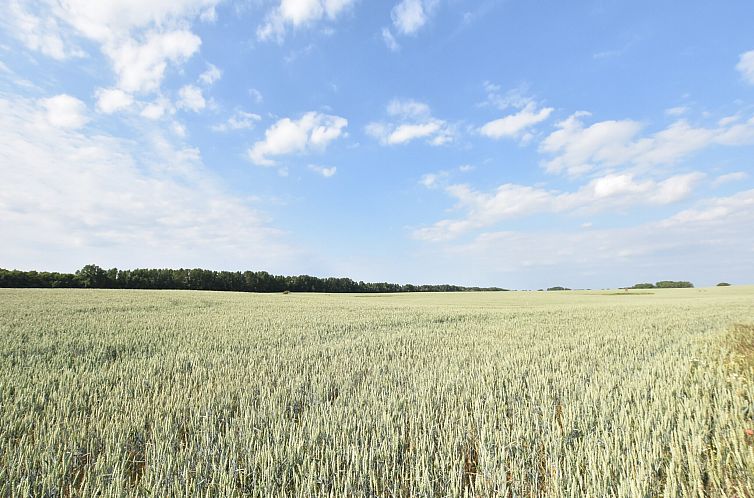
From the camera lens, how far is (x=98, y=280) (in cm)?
6569

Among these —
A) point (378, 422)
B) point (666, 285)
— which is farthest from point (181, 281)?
point (666, 285)

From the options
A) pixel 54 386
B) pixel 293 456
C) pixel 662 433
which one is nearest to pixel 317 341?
pixel 54 386

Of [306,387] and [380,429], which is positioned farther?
[306,387]

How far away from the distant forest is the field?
74.1 metres

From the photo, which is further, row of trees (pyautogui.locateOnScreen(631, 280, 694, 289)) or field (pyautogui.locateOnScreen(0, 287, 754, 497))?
row of trees (pyautogui.locateOnScreen(631, 280, 694, 289))

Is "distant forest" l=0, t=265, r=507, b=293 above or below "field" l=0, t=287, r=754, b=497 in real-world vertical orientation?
above

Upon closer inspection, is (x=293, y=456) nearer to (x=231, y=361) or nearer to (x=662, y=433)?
(x=662, y=433)

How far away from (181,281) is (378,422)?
82.7 meters

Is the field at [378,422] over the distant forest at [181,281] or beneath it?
beneath

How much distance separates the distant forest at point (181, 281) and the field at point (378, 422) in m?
74.1

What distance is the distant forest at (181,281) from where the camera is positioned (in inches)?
2427

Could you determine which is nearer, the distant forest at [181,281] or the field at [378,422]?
the field at [378,422]

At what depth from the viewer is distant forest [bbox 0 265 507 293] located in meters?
61.7

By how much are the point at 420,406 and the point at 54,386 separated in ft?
16.6
